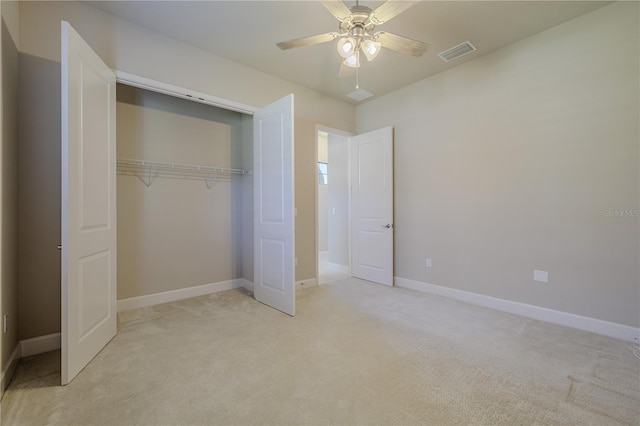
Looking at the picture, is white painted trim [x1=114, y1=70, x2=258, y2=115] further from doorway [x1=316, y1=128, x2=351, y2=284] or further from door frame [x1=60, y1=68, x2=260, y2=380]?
doorway [x1=316, y1=128, x2=351, y2=284]

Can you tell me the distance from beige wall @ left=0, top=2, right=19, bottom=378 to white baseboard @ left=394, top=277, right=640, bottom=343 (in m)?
4.14

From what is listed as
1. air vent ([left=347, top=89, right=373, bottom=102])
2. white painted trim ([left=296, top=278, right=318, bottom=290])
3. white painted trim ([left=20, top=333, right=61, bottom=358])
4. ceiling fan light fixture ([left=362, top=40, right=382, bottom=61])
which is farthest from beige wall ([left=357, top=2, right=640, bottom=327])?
white painted trim ([left=20, top=333, right=61, bottom=358])

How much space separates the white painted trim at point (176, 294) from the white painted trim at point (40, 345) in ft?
2.33

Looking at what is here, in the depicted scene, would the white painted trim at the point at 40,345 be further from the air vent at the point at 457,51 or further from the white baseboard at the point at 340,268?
the air vent at the point at 457,51

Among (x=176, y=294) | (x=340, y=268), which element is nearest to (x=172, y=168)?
(x=176, y=294)

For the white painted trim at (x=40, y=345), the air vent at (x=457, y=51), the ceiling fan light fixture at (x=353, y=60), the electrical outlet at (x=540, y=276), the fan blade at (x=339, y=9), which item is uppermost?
the air vent at (x=457, y=51)

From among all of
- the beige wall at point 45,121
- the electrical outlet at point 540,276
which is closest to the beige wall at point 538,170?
the electrical outlet at point 540,276

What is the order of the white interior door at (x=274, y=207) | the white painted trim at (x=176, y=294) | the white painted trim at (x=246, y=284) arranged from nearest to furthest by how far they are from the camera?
the white interior door at (x=274, y=207)
the white painted trim at (x=176, y=294)
the white painted trim at (x=246, y=284)

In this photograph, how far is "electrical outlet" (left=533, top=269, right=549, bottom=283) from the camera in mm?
2846

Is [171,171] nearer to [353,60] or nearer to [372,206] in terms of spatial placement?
[353,60]

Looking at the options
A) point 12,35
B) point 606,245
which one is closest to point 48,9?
point 12,35

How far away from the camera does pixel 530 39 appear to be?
2902 mm

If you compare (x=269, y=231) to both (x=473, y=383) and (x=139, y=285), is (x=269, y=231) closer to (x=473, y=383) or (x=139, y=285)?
(x=139, y=285)

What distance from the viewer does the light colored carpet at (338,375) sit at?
1540 millimetres
